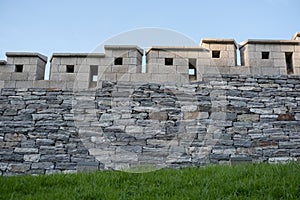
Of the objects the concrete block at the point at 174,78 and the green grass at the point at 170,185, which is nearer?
the green grass at the point at 170,185

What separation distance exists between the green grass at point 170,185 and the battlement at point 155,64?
6.82ft

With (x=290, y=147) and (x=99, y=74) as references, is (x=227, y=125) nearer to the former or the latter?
(x=290, y=147)

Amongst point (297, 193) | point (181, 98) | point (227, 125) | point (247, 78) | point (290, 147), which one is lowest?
point (297, 193)

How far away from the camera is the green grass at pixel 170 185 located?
130 inches

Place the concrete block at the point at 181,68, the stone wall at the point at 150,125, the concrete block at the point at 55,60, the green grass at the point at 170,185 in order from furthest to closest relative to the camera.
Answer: the concrete block at the point at 55,60 → the concrete block at the point at 181,68 → the stone wall at the point at 150,125 → the green grass at the point at 170,185

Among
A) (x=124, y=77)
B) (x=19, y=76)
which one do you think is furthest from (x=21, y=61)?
(x=124, y=77)

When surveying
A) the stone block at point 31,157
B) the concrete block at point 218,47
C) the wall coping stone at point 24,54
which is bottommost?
the stone block at point 31,157

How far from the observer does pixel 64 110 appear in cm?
565

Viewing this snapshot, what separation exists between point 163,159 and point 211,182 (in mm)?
1594

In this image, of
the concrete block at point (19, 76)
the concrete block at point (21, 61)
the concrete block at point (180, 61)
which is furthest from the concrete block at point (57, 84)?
the concrete block at point (180, 61)

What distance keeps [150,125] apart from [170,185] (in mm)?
1948

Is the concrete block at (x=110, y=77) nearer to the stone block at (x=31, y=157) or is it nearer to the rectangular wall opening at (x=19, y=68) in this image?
the rectangular wall opening at (x=19, y=68)

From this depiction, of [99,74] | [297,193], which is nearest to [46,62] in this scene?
[99,74]

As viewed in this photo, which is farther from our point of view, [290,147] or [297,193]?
[290,147]
